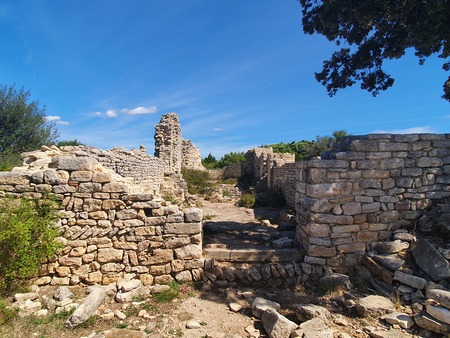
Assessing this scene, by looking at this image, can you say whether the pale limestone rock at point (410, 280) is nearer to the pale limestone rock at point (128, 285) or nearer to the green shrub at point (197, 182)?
the pale limestone rock at point (128, 285)

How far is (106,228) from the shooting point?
4742mm

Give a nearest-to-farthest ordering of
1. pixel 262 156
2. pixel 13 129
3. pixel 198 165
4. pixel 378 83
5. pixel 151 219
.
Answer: pixel 151 219 < pixel 378 83 < pixel 13 129 < pixel 262 156 < pixel 198 165

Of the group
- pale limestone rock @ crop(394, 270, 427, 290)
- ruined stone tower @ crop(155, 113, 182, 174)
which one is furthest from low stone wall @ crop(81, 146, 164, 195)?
pale limestone rock @ crop(394, 270, 427, 290)

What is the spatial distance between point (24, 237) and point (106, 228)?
1198mm

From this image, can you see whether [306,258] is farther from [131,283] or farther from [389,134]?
[131,283]

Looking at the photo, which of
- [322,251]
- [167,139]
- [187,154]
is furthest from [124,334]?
[187,154]

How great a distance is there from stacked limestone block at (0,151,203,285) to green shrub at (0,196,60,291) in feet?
0.67

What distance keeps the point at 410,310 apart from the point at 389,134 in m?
3.15

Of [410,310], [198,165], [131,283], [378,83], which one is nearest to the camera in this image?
[410,310]

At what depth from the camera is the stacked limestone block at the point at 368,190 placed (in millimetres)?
5066

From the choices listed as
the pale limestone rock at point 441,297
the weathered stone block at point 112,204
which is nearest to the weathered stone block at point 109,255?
the weathered stone block at point 112,204

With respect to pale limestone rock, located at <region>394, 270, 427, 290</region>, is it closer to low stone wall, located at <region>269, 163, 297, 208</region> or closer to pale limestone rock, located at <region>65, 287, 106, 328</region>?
pale limestone rock, located at <region>65, 287, 106, 328</region>

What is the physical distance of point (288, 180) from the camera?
553 inches

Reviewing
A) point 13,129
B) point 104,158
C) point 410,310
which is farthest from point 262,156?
point 13,129
